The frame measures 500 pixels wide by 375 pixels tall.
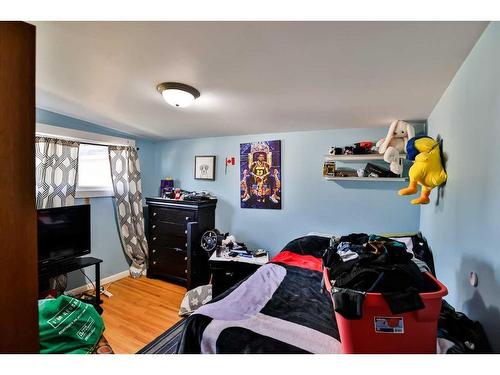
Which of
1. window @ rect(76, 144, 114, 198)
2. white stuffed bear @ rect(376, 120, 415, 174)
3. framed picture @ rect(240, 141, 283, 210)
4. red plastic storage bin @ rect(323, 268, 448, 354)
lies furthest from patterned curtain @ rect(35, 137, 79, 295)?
white stuffed bear @ rect(376, 120, 415, 174)

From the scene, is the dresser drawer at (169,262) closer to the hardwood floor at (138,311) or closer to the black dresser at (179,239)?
the black dresser at (179,239)

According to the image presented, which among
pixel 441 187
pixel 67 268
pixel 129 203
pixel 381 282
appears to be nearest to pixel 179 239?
pixel 129 203

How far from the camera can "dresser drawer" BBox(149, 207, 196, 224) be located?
3169 millimetres

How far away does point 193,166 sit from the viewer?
3.67 meters

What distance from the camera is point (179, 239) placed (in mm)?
3260

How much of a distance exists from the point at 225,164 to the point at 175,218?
1058 mm

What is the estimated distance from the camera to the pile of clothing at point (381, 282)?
84 centimetres

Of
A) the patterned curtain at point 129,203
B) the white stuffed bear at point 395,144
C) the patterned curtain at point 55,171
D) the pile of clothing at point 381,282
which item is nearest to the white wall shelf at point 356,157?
the white stuffed bear at point 395,144

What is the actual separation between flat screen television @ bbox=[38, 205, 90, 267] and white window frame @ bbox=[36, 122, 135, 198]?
42cm

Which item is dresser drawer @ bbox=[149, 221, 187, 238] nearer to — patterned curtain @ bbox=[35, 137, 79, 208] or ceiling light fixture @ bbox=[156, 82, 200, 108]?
patterned curtain @ bbox=[35, 137, 79, 208]

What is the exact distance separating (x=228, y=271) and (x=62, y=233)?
1.85 meters

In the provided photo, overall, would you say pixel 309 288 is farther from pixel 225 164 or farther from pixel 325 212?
pixel 225 164

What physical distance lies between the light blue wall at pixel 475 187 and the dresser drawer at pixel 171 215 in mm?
2669
